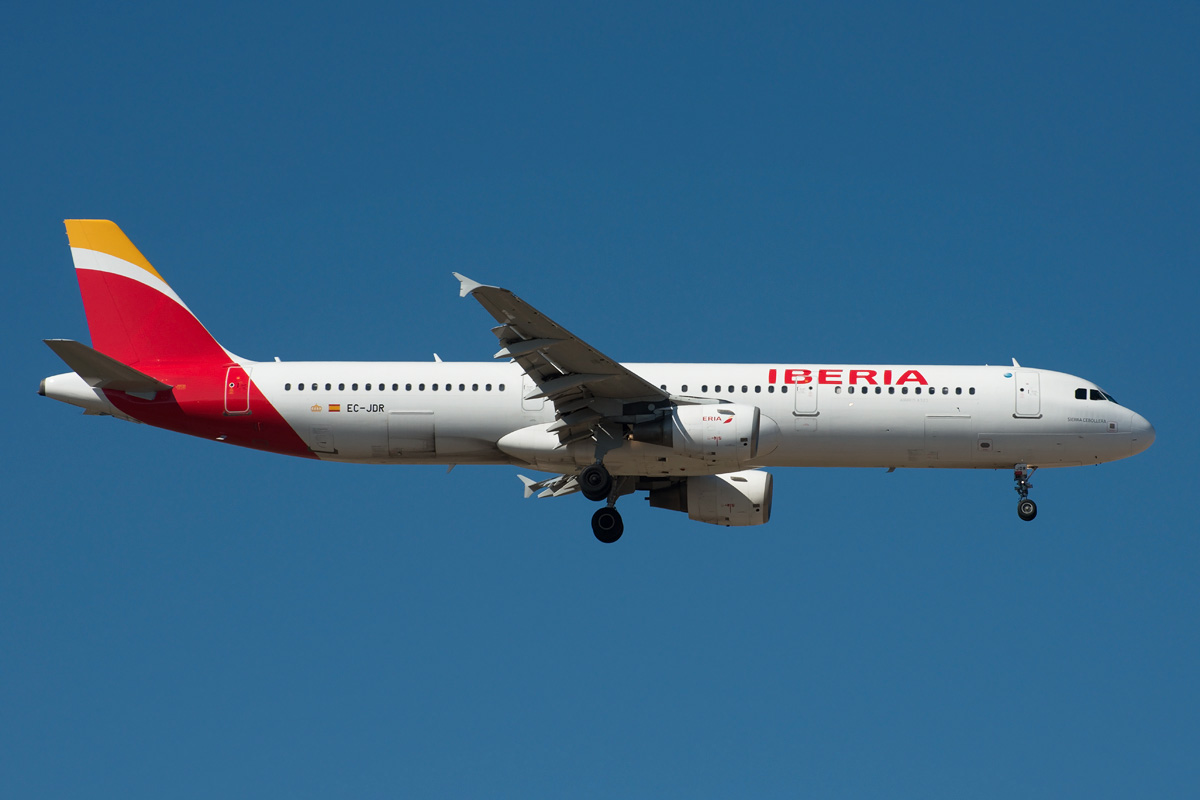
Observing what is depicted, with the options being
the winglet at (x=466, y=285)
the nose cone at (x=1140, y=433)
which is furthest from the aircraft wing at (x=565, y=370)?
the nose cone at (x=1140, y=433)

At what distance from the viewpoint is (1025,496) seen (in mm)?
32500

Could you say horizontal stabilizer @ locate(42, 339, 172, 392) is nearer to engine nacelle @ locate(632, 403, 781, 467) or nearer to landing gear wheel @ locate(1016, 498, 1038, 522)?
engine nacelle @ locate(632, 403, 781, 467)

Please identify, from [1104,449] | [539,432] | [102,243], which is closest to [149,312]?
[102,243]

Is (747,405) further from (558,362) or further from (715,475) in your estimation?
(558,362)

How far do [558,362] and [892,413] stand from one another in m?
8.27

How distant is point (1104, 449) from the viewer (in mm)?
32312

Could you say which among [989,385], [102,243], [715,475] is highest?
[102,243]

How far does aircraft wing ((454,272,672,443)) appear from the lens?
27719 millimetres

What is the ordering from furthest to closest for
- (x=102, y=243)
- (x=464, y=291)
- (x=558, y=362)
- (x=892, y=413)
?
(x=102, y=243), (x=892, y=413), (x=558, y=362), (x=464, y=291)

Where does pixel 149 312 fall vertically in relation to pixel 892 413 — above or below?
above

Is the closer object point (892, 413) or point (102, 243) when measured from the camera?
point (892, 413)

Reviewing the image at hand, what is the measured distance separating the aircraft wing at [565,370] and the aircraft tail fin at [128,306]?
8573mm

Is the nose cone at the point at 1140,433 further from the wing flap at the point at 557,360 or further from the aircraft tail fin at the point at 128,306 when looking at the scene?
the aircraft tail fin at the point at 128,306

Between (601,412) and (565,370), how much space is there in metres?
1.44
